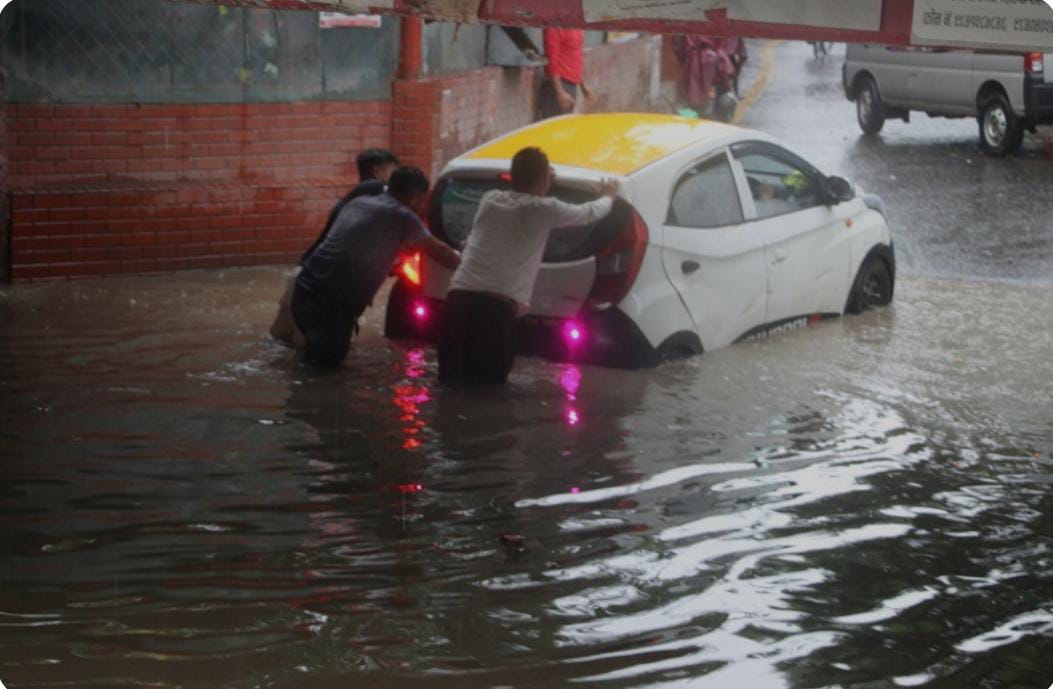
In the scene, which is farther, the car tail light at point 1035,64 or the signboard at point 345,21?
the car tail light at point 1035,64

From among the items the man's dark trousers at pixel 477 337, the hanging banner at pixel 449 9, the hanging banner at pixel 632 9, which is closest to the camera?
the hanging banner at pixel 449 9

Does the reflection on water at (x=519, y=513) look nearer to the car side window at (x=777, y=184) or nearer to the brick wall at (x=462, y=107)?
the car side window at (x=777, y=184)

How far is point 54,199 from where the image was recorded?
472 inches

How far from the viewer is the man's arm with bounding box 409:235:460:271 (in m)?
9.21

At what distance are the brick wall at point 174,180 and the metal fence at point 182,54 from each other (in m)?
0.13

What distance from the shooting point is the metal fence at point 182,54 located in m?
11.8

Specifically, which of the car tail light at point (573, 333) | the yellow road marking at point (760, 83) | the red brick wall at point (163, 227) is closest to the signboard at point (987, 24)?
the car tail light at point (573, 333)

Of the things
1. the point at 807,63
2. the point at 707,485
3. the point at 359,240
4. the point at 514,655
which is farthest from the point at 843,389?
the point at 807,63

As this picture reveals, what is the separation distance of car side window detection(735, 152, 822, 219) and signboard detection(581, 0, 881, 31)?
230 cm

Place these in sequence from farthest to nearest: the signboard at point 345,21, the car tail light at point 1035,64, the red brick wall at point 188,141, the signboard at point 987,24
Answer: the car tail light at point 1035,64 < the signboard at point 345,21 < the red brick wall at point 188,141 < the signboard at point 987,24

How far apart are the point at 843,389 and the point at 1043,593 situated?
3322 millimetres

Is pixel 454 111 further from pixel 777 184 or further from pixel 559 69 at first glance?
pixel 777 184

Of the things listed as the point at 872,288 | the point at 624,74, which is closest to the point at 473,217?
the point at 872,288

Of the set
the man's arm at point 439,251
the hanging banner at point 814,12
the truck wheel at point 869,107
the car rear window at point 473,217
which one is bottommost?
the man's arm at point 439,251
